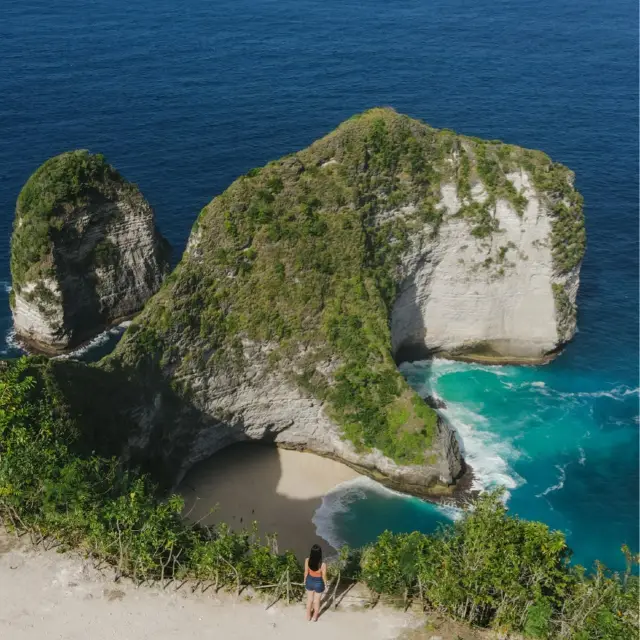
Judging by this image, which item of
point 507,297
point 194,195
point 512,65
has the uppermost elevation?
point 512,65

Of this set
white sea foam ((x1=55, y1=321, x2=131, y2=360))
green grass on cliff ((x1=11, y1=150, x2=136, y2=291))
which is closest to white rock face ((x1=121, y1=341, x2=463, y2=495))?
white sea foam ((x1=55, y1=321, x2=131, y2=360))

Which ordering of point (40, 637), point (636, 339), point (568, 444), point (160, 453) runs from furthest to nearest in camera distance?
point (636, 339), point (568, 444), point (160, 453), point (40, 637)

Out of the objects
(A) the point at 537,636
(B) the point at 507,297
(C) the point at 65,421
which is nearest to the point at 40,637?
(C) the point at 65,421

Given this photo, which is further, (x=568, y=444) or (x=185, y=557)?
(x=568, y=444)

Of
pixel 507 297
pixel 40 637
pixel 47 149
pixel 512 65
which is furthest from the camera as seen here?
pixel 512 65

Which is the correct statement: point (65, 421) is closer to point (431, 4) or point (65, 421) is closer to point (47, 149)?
point (47, 149)

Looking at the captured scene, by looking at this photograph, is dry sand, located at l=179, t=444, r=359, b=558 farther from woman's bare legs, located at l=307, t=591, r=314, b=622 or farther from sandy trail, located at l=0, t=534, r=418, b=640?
woman's bare legs, located at l=307, t=591, r=314, b=622

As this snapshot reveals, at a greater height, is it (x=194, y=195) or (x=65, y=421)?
(x=194, y=195)

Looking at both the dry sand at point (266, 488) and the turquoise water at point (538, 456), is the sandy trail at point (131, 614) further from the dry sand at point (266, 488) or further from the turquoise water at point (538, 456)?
the turquoise water at point (538, 456)

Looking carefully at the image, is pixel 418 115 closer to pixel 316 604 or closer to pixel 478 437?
pixel 478 437
